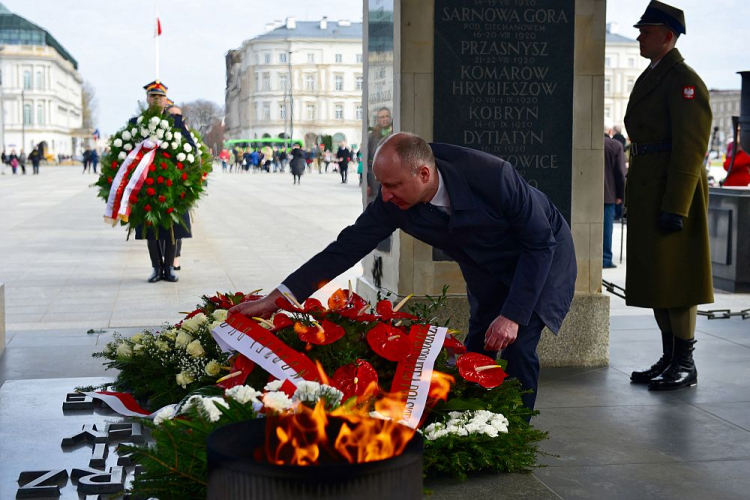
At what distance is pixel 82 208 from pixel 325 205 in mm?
6052

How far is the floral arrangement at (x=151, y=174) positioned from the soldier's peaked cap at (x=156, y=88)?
1.10 feet

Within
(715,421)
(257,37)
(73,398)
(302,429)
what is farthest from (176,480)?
(257,37)

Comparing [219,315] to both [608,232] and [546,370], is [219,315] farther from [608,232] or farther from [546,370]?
[608,232]

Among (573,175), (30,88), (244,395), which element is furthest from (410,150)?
(30,88)

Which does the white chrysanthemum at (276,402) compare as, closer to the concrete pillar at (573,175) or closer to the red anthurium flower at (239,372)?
the red anthurium flower at (239,372)

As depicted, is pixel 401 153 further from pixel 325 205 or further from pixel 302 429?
pixel 325 205

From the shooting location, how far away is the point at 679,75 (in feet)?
18.4

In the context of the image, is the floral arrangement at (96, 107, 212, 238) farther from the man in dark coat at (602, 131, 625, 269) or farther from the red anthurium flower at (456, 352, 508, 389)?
the red anthurium flower at (456, 352, 508, 389)

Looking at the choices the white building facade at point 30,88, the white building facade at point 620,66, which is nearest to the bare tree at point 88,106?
the white building facade at point 30,88

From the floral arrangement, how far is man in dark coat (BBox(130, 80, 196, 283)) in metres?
0.12

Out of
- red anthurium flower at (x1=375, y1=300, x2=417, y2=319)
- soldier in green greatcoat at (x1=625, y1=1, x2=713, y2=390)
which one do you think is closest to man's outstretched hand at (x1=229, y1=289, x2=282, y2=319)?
red anthurium flower at (x1=375, y1=300, x2=417, y2=319)

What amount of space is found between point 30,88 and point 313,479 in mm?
150036

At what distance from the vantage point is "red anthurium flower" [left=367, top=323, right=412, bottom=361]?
13.9 ft

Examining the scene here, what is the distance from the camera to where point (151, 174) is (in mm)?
10828
